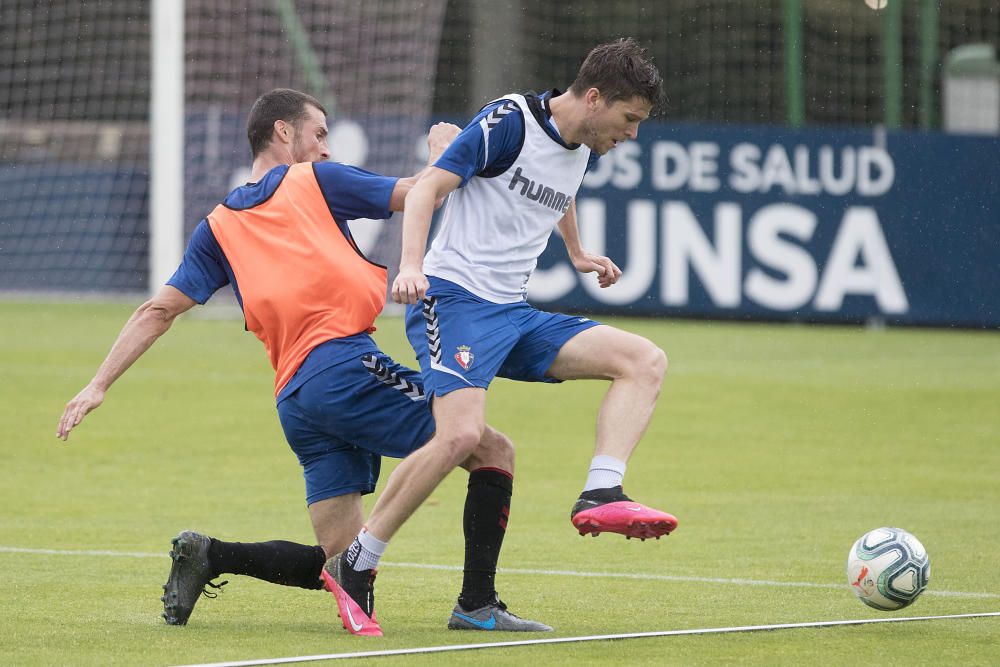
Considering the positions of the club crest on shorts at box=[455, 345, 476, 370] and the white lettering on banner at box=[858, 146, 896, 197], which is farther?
the white lettering on banner at box=[858, 146, 896, 197]

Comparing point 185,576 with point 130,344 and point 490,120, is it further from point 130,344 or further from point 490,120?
point 490,120

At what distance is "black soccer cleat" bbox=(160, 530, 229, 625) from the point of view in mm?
6016

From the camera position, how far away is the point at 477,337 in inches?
233

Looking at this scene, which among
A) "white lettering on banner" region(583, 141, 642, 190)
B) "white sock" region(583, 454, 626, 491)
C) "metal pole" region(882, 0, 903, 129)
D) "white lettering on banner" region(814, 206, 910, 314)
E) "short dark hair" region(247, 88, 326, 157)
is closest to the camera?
"white sock" region(583, 454, 626, 491)

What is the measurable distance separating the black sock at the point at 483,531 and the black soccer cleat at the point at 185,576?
2.93 ft

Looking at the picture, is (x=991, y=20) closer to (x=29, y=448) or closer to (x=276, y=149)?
(x=29, y=448)

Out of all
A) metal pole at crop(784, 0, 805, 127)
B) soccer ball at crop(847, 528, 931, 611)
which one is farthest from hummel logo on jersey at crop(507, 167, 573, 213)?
metal pole at crop(784, 0, 805, 127)

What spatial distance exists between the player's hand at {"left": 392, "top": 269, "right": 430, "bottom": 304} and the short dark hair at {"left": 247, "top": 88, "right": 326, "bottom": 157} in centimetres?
109

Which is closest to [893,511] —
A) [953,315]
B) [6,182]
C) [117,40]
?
[953,315]

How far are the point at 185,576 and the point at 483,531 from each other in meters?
1.02

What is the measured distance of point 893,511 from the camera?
908 centimetres

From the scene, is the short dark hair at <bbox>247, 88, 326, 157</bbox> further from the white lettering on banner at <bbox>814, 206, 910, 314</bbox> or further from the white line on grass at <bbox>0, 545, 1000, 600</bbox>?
the white lettering on banner at <bbox>814, 206, 910, 314</bbox>

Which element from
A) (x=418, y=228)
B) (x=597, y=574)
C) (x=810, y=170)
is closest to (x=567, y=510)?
(x=597, y=574)

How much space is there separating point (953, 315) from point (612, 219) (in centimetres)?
388
